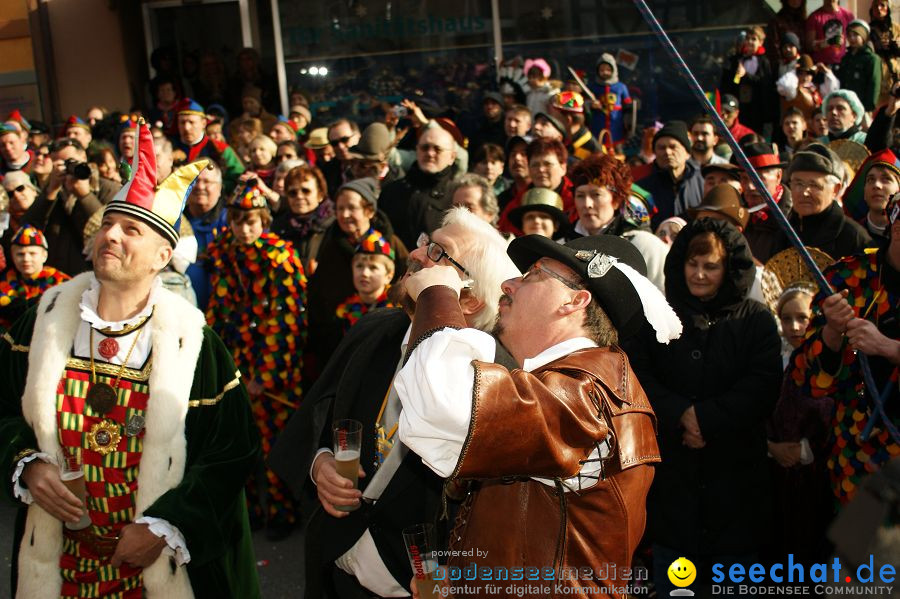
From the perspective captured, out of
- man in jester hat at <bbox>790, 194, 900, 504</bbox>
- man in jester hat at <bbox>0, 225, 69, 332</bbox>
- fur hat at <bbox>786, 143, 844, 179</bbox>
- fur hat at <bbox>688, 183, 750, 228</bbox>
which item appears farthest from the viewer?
man in jester hat at <bbox>0, 225, 69, 332</bbox>

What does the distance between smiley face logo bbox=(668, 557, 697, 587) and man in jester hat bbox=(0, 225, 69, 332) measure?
4324 mm

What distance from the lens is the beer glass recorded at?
304 cm

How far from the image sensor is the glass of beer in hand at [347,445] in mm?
2824

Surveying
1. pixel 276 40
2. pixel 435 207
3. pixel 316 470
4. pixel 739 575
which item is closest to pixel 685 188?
pixel 435 207

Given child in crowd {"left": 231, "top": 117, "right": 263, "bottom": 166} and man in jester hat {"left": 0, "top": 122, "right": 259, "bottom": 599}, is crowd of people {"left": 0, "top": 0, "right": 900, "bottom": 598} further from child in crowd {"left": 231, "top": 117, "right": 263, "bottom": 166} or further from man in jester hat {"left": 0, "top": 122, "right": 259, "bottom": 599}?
child in crowd {"left": 231, "top": 117, "right": 263, "bottom": 166}

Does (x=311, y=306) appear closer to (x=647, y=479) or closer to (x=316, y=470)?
(x=316, y=470)

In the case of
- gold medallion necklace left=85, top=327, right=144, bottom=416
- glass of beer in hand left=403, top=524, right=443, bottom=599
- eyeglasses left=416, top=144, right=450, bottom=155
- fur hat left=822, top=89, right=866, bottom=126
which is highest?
fur hat left=822, top=89, right=866, bottom=126

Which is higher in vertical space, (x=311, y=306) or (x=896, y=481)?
(x=896, y=481)

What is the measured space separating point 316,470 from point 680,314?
1996mm

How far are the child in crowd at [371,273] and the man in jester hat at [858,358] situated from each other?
230 centimetres

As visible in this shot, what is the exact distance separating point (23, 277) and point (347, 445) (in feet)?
13.7

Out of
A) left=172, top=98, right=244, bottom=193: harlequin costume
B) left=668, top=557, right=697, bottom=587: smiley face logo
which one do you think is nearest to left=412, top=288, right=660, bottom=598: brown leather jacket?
left=668, top=557, right=697, bottom=587: smiley face logo

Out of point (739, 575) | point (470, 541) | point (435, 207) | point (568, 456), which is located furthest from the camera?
point (435, 207)

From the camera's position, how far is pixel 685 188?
23.5 ft
